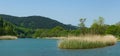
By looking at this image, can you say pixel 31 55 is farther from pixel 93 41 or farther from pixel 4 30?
pixel 4 30

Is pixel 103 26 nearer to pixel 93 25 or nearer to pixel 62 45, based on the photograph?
pixel 93 25

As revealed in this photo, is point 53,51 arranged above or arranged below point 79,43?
below

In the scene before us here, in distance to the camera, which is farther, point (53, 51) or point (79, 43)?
point (79, 43)

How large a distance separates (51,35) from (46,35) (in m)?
6.47

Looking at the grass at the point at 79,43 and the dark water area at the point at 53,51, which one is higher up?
the grass at the point at 79,43

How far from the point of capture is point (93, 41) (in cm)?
3369

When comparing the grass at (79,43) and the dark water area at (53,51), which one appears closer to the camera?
the dark water area at (53,51)

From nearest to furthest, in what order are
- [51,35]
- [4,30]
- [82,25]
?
1. [82,25]
2. [4,30]
3. [51,35]

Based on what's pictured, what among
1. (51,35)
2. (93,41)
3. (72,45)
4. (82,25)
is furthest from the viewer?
(51,35)

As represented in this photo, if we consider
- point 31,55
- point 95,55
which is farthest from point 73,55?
point 31,55

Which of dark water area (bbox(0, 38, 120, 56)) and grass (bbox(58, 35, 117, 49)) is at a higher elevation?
→ grass (bbox(58, 35, 117, 49))

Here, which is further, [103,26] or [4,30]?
[4,30]

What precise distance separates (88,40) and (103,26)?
4241cm

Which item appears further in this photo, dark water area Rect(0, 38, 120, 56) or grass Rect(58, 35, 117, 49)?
grass Rect(58, 35, 117, 49)
